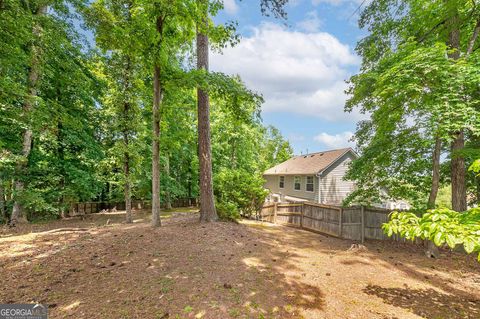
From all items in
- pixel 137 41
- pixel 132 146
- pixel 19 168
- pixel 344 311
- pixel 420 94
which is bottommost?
pixel 344 311

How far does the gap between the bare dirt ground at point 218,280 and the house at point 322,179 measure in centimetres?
1136

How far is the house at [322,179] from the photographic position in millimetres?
18219

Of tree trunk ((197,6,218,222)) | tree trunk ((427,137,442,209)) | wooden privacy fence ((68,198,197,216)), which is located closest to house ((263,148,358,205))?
tree trunk ((427,137,442,209))

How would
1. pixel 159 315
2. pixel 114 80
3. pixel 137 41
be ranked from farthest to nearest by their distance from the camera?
1. pixel 114 80
2. pixel 137 41
3. pixel 159 315

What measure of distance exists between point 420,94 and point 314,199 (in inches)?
518

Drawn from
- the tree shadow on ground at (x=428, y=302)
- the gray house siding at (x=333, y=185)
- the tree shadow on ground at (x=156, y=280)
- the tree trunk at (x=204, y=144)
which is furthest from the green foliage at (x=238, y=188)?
the tree shadow on ground at (x=428, y=302)

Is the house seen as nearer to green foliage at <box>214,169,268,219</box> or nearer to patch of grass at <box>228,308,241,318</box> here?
green foliage at <box>214,169,268,219</box>

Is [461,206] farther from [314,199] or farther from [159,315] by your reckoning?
[314,199]

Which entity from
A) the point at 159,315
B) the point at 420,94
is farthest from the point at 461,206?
the point at 159,315

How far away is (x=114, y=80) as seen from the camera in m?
10.5

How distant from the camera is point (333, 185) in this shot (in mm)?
18672
